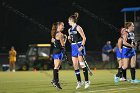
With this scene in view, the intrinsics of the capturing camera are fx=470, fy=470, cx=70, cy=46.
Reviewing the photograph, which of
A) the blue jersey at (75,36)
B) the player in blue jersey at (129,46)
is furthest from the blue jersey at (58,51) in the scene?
the player in blue jersey at (129,46)

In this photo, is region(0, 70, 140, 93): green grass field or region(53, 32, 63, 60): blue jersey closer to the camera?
region(0, 70, 140, 93): green grass field

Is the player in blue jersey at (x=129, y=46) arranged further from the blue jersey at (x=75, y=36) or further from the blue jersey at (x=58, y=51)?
the blue jersey at (x=58, y=51)

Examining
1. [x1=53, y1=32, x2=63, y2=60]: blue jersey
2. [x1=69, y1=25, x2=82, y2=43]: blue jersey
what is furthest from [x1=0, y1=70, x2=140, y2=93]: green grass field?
[x1=69, y1=25, x2=82, y2=43]: blue jersey

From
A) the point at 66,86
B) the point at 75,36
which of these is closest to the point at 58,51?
the point at 75,36

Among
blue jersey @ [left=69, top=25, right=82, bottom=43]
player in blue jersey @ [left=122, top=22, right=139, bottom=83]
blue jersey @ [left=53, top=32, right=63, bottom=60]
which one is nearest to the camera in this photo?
blue jersey @ [left=69, top=25, right=82, bottom=43]

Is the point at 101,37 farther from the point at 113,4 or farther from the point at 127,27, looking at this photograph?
the point at 127,27

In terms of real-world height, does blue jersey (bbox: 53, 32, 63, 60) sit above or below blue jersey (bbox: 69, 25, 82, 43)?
below

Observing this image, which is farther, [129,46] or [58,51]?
[129,46]

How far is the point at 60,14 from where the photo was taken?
45.1 meters

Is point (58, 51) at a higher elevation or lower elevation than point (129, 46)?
lower

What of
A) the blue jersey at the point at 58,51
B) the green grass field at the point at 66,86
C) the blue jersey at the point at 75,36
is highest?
the blue jersey at the point at 75,36

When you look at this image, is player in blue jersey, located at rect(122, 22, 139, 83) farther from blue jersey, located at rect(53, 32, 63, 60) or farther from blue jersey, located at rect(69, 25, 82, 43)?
blue jersey, located at rect(53, 32, 63, 60)

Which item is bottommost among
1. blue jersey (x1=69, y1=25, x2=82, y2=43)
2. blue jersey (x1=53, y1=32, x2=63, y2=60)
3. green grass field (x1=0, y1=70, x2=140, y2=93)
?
green grass field (x1=0, y1=70, x2=140, y2=93)

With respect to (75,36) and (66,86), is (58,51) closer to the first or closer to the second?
(75,36)
